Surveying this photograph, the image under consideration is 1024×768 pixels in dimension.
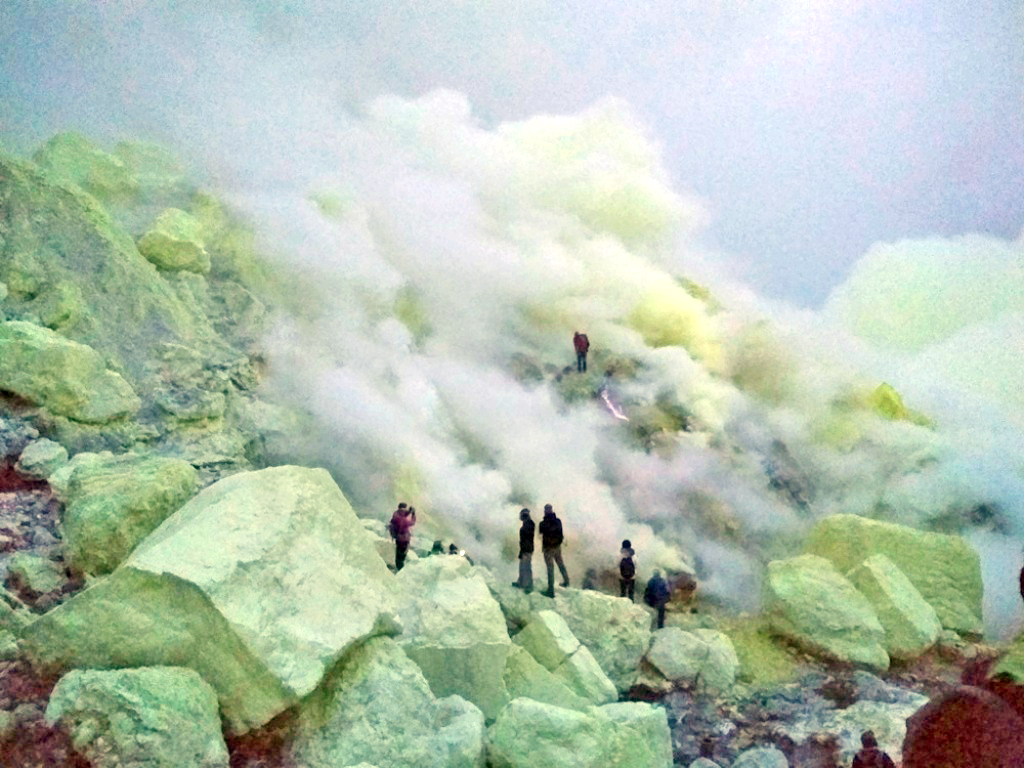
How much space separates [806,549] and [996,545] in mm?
4346

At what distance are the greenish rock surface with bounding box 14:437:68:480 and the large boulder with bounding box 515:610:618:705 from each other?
3829 millimetres

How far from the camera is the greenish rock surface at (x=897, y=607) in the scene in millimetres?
6820

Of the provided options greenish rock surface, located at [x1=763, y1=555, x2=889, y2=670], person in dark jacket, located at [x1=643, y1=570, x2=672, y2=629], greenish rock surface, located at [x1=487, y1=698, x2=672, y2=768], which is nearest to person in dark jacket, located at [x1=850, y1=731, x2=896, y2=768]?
greenish rock surface, located at [x1=487, y1=698, x2=672, y2=768]

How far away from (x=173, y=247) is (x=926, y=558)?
9.45 metres

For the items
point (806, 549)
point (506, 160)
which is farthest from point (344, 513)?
point (506, 160)

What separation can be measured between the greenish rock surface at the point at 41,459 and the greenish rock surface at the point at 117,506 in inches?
21.2

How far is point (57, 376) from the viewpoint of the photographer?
5922 millimetres

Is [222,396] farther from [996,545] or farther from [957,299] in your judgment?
[957,299]

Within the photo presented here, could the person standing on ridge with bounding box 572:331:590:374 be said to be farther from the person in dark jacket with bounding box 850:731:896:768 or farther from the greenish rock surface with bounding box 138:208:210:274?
the person in dark jacket with bounding box 850:731:896:768

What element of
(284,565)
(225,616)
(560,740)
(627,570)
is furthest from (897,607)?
(225,616)

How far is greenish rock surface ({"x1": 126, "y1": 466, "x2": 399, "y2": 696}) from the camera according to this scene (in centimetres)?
351

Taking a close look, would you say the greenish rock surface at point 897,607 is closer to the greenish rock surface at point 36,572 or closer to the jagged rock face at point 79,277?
the greenish rock surface at point 36,572

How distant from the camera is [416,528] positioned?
7117 millimetres

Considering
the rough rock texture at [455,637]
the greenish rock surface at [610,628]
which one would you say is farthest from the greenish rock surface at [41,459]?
the greenish rock surface at [610,628]
